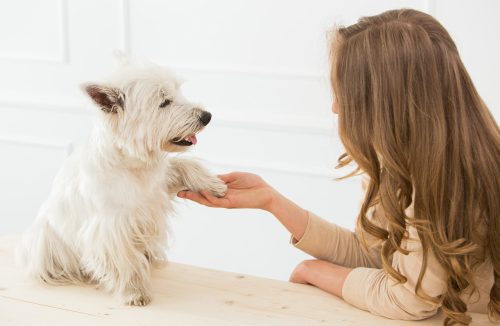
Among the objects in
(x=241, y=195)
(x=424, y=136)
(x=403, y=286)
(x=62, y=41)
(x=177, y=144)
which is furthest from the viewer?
(x=62, y=41)

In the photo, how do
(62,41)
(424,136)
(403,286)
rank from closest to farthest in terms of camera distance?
(424,136) < (403,286) < (62,41)

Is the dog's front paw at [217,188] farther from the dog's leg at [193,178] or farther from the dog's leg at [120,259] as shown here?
the dog's leg at [120,259]

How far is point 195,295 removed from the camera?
5.48ft

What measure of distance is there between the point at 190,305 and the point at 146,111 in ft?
1.54

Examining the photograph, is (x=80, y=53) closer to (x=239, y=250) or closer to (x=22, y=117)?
(x=22, y=117)

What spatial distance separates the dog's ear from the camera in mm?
1524

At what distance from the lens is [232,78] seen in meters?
2.85

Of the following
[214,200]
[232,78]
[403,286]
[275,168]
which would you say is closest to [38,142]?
[232,78]

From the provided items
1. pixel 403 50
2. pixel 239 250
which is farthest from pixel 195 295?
pixel 239 250

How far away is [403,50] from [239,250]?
181 cm

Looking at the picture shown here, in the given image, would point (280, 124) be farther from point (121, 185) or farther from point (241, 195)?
point (121, 185)

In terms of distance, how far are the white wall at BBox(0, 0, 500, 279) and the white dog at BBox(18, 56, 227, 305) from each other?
3.75 feet

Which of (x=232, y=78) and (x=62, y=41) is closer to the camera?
(x=232, y=78)

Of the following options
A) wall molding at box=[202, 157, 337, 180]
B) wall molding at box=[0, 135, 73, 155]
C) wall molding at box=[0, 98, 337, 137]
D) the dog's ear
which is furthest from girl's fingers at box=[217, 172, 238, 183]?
wall molding at box=[0, 135, 73, 155]
